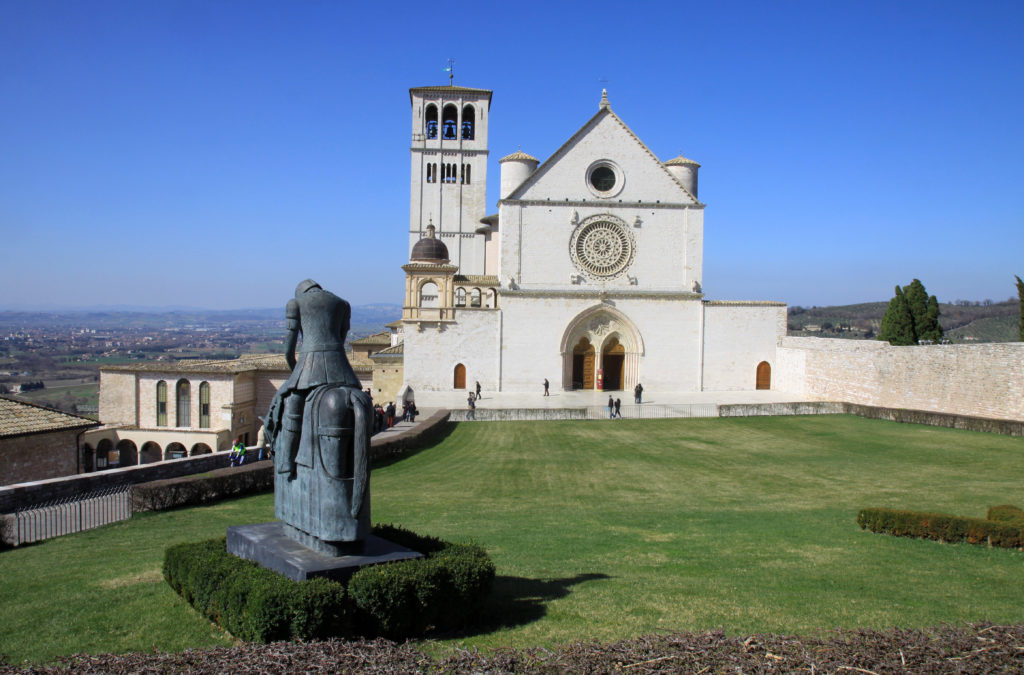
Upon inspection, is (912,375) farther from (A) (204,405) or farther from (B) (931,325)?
(A) (204,405)

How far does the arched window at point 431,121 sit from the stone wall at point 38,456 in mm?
41304

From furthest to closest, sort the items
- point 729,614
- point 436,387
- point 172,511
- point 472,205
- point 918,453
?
point 472,205 → point 436,387 → point 918,453 → point 172,511 → point 729,614

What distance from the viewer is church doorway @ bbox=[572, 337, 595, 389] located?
131ft

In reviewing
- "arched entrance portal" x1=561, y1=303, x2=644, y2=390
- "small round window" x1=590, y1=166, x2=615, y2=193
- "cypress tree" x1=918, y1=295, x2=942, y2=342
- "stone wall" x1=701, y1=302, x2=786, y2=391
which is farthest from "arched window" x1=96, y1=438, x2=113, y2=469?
"cypress tree" x1=918, y1=295, x2=942, y2=342

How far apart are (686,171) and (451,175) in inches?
814

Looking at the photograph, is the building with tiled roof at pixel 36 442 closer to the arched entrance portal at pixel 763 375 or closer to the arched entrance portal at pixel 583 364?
the arched entrance portal at pixel 583 364

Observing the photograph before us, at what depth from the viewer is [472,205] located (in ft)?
182

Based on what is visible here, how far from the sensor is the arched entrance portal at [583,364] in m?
40.0

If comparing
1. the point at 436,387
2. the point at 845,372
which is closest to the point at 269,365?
the point at 436,387

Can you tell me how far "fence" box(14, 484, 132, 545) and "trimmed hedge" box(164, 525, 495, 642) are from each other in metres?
6.49

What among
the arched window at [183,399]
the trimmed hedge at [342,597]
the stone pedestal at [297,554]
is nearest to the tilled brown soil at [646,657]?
the trimmed hedge at [342,597]

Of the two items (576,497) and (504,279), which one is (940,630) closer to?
(576,497)

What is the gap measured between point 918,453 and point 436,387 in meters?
22.5

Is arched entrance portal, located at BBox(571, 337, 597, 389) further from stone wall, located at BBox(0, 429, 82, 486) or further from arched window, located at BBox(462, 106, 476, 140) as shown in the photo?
stone wall, located at BBox(0, 429, 82, 486)
